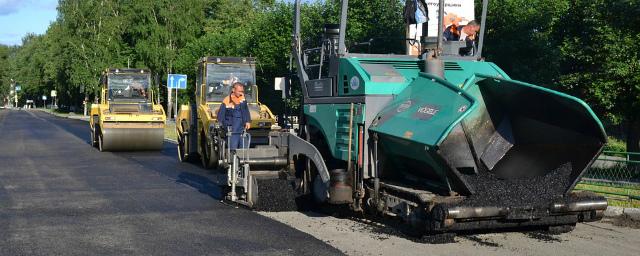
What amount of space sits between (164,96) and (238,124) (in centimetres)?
4896

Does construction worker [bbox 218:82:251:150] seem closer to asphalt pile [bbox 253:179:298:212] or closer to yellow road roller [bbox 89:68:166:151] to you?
asphalt pile [bbox 253:179:298:212]

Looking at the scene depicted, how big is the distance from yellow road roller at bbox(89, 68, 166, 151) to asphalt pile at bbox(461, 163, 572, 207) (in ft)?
48.2

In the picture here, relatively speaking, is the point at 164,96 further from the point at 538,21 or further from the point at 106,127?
the point at 538,21

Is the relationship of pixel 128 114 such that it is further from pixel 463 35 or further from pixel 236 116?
pixel 463 35

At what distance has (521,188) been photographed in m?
7.48

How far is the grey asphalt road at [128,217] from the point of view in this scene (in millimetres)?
7281

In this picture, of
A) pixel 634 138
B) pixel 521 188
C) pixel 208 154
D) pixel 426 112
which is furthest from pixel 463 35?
pixel 634 138

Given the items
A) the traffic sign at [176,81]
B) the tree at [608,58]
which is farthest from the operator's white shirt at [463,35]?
the traffic sign at [176,81]

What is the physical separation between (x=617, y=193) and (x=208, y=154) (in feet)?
29.2

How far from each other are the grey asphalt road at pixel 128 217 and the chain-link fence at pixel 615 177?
17.7 ft

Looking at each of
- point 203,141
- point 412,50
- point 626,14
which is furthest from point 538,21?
point 412,50

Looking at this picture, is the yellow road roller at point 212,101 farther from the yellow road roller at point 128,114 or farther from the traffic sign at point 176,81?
the traffic sign at point 176,81

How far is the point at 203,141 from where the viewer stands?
16.5m

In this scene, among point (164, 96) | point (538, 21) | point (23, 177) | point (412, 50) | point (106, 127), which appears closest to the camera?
point (412, 50)
